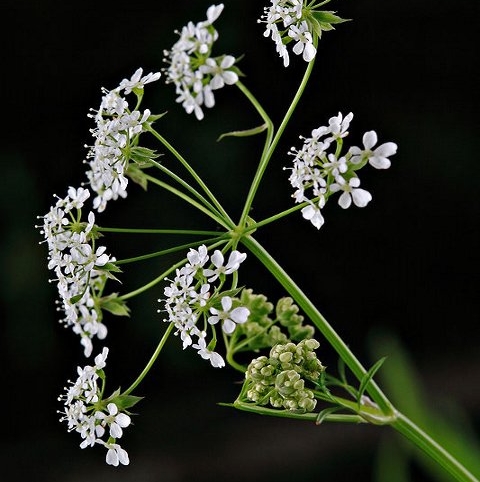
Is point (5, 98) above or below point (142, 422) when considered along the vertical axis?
above

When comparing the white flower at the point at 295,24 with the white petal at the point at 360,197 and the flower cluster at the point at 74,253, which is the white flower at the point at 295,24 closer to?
the white petal at the point at 360,197

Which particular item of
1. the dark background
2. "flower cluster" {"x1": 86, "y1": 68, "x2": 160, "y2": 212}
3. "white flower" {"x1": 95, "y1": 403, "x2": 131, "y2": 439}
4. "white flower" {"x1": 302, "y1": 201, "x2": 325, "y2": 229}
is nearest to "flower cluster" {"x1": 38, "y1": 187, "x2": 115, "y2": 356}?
"flower cluster" {"x1": 86, "y1": 68, "x2": 160, "y2": 212}

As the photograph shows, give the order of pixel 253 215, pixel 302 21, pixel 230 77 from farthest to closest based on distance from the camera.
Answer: pixel 253 215
pixel 230 77
pixel 302 21

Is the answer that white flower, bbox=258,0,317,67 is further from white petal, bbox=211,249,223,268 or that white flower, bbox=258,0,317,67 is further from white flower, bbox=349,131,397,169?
white petal, bbox=211,249,223,268

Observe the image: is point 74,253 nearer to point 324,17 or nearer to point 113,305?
point 113,305

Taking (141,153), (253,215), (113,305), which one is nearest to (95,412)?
(113,305)

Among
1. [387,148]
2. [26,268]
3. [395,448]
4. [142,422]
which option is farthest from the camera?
[142,422]

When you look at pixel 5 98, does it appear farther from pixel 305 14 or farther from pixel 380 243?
pixel 305 14

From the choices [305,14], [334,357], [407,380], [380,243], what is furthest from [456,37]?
[305,14]
